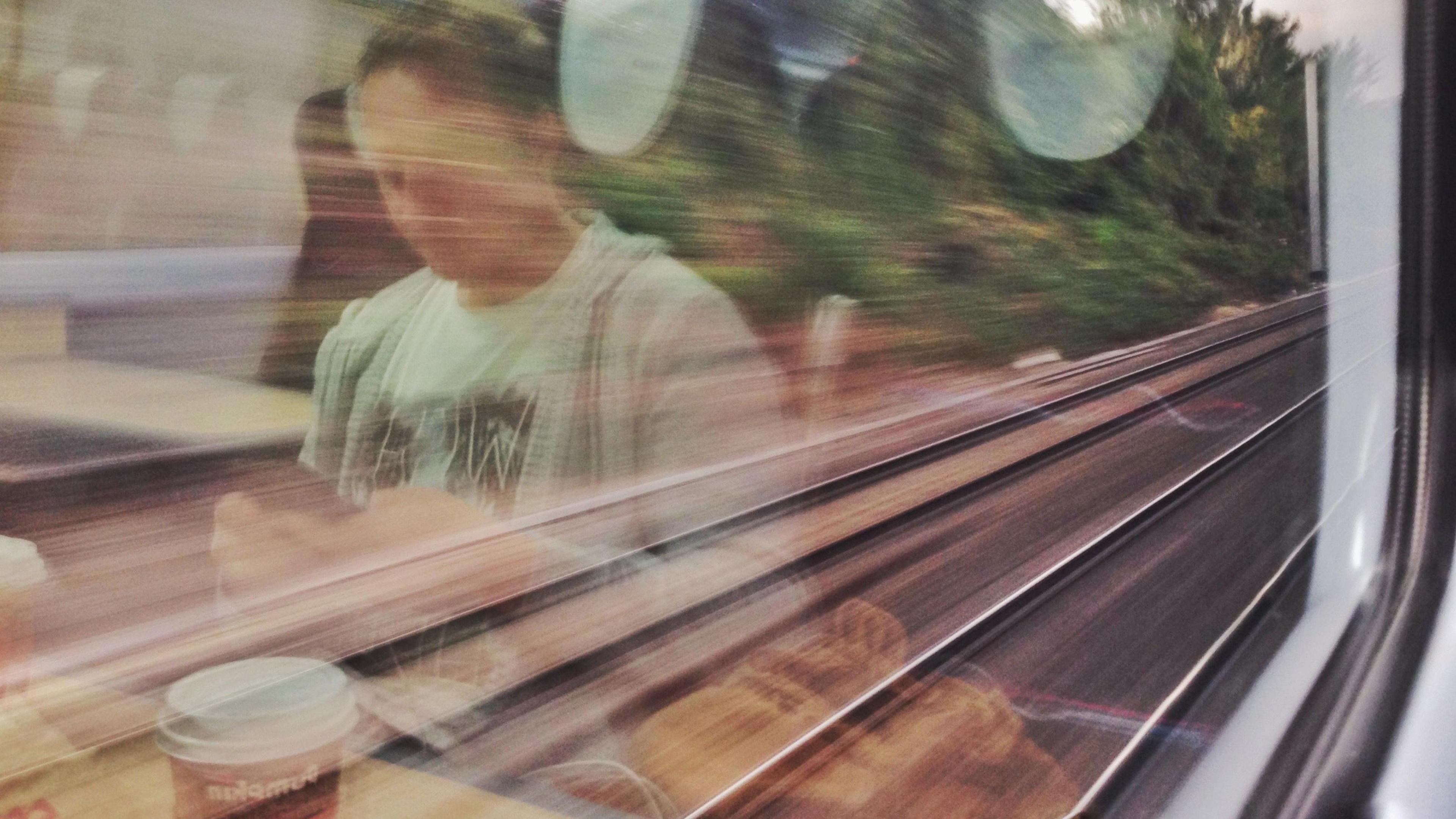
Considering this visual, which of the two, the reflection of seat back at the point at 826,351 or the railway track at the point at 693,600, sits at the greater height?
the reflection of seat back at the point at 826,351

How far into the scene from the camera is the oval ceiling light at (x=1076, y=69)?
4.82 ft

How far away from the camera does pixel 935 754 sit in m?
1.18

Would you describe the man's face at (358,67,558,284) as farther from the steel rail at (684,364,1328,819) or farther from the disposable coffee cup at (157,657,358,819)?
the steel rail at (684,364,1328,819)

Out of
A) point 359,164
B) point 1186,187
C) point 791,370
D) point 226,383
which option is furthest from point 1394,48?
point 226,383

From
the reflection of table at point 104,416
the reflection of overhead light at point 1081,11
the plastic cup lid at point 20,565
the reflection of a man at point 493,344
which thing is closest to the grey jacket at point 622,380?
the reflection of a man at point 493,344

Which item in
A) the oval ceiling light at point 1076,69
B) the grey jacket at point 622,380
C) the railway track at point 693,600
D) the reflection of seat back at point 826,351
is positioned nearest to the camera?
the railway track at point 693,600

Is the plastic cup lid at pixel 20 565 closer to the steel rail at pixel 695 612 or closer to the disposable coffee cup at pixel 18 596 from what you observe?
the disposable coffee cup at pixel 18 596

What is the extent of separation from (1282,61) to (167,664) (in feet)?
7.16

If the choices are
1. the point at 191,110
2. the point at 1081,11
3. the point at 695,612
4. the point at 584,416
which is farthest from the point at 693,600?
the point at 1081,11

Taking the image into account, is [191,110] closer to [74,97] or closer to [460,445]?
[74,97]

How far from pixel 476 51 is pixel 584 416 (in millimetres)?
344

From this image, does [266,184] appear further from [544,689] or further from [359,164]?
[544,689]

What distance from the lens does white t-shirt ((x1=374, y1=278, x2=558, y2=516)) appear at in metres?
1.00

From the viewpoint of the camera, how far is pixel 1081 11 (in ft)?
5.28
